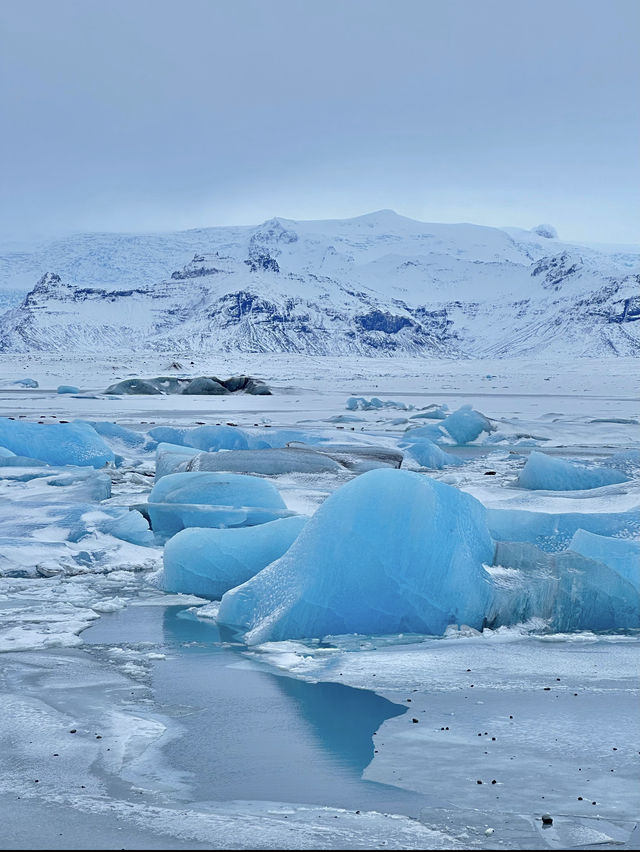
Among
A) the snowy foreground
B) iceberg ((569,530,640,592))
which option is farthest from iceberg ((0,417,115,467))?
iceberg ((569,530,640,592))

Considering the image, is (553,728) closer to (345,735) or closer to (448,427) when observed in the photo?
(345,735)

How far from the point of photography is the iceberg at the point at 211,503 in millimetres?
7344

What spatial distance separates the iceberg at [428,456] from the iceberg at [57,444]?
3569 millimetres

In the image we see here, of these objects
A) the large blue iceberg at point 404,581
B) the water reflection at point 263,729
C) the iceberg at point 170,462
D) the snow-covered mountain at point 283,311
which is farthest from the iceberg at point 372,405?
the snow-covered mountain at point 283,311

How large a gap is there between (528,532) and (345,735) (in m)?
3.10

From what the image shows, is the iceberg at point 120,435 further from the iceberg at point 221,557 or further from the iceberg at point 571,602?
the iceberg at point 571,602

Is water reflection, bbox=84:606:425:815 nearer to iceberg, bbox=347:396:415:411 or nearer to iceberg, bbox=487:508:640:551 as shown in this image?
iceberg, bbox=487:508:640:551

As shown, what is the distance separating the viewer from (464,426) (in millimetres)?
15508

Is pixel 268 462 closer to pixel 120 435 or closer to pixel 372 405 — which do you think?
pixel 120 435

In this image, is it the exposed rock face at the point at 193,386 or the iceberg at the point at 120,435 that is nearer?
the iceberg at the point at 120,435

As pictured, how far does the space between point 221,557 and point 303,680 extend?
1.77 meters

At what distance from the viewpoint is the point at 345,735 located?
3590 millimetres

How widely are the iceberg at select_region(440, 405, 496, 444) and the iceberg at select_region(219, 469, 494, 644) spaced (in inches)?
402

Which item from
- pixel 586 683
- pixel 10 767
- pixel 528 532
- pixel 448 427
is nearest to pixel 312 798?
pixel 10 767
